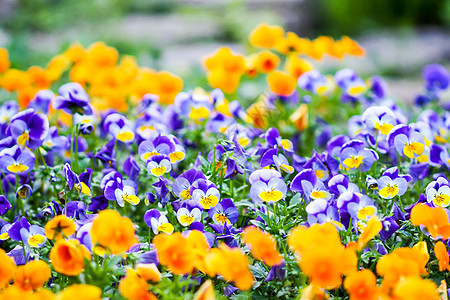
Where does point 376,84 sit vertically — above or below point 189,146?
above

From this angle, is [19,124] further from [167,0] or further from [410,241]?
[167,0]

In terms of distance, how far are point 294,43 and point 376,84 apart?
16.0 inches

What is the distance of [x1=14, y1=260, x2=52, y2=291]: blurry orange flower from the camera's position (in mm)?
927

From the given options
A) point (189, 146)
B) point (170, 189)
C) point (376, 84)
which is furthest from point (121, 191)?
point (376, 84)

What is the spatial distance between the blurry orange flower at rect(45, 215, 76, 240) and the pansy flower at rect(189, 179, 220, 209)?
29 cm

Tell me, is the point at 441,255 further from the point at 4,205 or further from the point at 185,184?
the point at 4,205

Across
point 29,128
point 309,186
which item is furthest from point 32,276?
point 309,186

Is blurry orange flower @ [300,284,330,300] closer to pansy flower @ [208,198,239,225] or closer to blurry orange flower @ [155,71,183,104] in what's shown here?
pansy flower @ [208,198,239,225]

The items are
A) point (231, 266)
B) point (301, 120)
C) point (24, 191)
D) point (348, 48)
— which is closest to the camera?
point (231, 266)

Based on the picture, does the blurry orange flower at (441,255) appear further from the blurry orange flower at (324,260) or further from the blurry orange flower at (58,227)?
the blurry orange flower at (58,227)

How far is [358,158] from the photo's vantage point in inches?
48.7

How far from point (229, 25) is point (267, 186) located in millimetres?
4879

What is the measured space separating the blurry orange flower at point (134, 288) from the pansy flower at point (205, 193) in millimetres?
276

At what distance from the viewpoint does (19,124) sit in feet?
4.25
